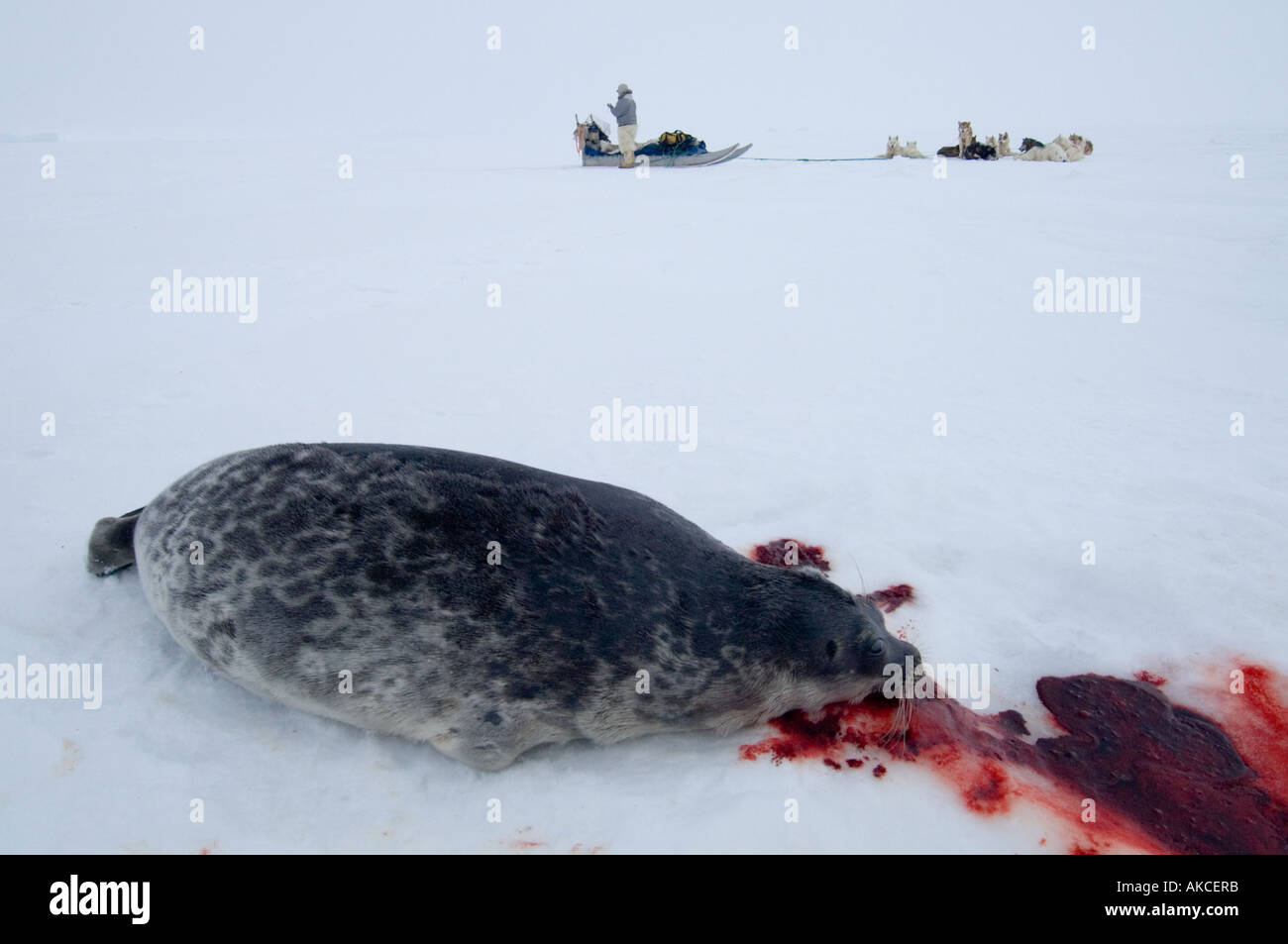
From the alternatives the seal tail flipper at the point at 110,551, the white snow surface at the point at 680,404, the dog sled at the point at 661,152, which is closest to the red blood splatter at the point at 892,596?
the white snow surface at the point at 680,404

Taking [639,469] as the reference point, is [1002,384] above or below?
above

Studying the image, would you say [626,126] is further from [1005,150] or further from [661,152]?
[1005,150]

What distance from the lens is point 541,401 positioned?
549 centimetres

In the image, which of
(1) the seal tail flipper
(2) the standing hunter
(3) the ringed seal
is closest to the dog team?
(2) the standing hunter

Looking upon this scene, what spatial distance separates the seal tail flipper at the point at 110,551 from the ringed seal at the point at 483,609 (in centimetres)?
47

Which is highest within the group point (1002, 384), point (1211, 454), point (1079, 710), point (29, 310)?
point (29, 310)

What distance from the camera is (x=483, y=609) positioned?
8.80ft

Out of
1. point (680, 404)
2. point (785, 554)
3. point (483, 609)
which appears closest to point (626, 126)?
point (680, 404)

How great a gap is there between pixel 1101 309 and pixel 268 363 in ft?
23.2

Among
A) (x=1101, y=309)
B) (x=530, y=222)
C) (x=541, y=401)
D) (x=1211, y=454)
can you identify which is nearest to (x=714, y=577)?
(x=541, y=401)

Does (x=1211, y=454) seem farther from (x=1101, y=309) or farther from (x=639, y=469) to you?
(x=639, y=469)

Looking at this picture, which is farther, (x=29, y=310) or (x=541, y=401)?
(x=29, y=310)

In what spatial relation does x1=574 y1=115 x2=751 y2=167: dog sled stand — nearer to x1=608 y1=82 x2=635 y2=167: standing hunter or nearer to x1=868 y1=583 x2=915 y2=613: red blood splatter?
x1=608 y1=82 x2=635 y2=167: standing hunter
